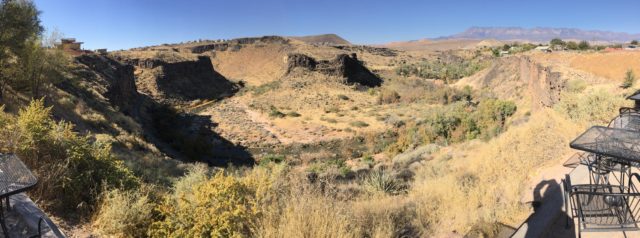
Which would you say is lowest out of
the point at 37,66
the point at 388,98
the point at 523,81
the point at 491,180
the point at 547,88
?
the point at 388,98

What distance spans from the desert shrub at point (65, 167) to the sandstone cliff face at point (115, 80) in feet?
68.9

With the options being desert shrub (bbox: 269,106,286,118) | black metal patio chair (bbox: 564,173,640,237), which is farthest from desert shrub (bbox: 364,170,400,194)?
desert shrub (bbox: 269,106,286,118)

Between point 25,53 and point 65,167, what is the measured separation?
12.9 metres

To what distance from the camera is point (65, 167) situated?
5.10 meters

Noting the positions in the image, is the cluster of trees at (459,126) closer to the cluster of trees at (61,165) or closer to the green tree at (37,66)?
the cluster of trees at (61,165)

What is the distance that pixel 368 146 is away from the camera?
2206 cm

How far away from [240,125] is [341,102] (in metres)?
11.0

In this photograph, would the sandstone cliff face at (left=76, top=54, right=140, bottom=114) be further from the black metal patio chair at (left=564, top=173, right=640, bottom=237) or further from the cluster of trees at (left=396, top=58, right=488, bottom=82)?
the cluster of trees at (left=396, top=58, right=488, bottom=82)

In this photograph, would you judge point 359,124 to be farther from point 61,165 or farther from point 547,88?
point 61,165

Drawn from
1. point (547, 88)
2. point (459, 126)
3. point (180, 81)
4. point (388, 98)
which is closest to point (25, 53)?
point (459, 126)

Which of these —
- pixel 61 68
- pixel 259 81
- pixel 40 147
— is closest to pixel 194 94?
pixel 259 81

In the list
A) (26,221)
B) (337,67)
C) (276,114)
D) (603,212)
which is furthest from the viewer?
(337,67)

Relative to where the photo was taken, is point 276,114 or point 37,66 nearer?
point 37,66

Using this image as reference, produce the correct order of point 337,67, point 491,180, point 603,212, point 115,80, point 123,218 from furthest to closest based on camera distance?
point 337,67
point 115,80
point 491,180
point 123,218
point 603,212
